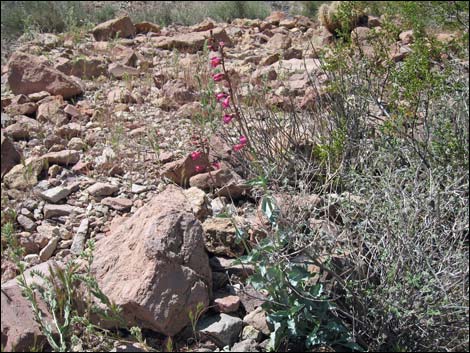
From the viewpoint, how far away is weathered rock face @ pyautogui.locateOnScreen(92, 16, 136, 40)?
712 centimetres

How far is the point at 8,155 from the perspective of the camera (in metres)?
4.18

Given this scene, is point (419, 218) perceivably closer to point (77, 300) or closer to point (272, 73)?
point (77, 300)

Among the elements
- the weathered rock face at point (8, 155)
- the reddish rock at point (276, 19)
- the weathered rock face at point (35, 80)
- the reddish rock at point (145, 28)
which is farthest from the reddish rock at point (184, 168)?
the reddish rock at point (276, 19)

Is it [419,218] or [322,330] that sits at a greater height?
[419,218]

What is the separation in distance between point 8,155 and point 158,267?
1.74 meters

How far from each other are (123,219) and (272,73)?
238 centimetres

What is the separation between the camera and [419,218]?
3.16m

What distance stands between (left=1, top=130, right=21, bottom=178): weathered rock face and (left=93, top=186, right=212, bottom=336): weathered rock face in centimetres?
119

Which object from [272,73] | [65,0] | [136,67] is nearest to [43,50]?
[136,67]

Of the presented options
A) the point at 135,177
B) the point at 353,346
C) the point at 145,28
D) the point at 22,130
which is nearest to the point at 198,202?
the point at 135,177

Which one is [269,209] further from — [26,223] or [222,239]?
[26,223]

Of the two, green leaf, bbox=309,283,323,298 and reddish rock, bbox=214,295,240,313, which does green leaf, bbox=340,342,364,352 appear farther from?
reddish rock, bbox=214,295,240,313

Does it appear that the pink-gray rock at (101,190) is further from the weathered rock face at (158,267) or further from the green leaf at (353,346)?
the green leaf at (353,346)

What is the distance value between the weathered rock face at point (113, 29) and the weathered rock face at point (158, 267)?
14.0 ft
